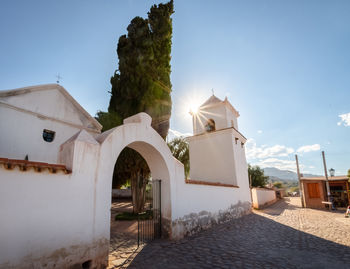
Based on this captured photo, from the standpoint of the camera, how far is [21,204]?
11.1ft

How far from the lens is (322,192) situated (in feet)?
59.4

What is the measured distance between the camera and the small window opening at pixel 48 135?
9773 millimetres

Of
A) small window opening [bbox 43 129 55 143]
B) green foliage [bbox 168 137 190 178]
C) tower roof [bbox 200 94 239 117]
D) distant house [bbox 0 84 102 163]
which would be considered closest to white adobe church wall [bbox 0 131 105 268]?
distant house [bbox 0 84 102 163]

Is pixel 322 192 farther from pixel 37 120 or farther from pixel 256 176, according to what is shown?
pixel 37 120

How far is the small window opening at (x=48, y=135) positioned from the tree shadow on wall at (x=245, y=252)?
7608 millimetres

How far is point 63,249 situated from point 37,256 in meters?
0.45

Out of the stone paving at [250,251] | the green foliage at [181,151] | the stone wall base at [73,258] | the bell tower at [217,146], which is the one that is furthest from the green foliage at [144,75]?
the stone wall base at [73,258]

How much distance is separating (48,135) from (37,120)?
90 centimetres

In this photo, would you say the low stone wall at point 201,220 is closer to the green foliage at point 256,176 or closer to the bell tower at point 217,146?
the bell tower at point 217,146

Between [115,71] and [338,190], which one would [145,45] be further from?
[338,190]

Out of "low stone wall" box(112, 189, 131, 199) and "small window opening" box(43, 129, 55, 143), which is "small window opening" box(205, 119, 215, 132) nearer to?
"small window opening" box(43, 129, 55, 143)

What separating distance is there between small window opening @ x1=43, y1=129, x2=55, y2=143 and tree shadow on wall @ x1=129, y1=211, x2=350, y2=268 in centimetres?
761

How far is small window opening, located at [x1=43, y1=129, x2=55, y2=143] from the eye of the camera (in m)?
9.77

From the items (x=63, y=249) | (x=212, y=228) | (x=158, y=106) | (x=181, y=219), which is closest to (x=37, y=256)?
(x=63, y=249)
